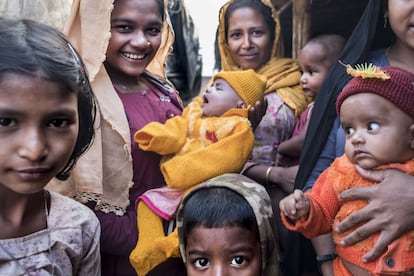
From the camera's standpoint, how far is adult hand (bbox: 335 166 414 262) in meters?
1.95

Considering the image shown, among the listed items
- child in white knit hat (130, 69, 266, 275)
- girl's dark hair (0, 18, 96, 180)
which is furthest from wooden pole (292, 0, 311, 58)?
girl's dark hair (0, 18, 96, 180)

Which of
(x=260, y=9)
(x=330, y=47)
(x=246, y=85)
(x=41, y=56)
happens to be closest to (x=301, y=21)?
(x=260, y=9)

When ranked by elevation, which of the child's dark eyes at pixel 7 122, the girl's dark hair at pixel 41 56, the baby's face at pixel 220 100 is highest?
the girl's dark hair at pixel 41 56

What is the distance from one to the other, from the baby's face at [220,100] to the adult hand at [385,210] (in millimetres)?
1030

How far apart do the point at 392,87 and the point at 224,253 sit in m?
0.93

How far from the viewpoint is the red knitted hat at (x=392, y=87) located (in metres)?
1.94

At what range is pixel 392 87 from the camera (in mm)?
1953

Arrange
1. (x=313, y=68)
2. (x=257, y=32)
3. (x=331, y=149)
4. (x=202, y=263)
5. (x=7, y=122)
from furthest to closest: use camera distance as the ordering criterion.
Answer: (x=257, y=32), (x=313, y=68), (x=331, y=149), (x=202, y=263), (x=7, y=122)

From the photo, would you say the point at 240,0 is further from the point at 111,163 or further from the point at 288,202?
the point at 288,202

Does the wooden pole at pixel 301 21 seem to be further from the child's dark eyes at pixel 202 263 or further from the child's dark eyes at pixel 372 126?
the child's dark eyes at pixel 202 263

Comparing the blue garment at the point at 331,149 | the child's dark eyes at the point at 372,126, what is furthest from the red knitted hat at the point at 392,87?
the blue garment at the point at 331,149

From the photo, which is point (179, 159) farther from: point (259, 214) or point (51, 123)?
point (51, 123)

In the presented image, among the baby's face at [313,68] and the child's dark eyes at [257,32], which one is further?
the child's dark eyes at [257,32]

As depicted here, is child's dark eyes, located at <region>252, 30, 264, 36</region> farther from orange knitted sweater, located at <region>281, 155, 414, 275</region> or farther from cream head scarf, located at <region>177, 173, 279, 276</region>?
orange knitted sweater, located at <region>281, 155, 414, 275</region>
